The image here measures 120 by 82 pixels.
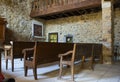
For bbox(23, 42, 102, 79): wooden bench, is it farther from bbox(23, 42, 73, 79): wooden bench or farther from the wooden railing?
the wooden railing

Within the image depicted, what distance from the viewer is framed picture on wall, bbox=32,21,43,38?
8.88 m

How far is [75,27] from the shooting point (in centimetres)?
870

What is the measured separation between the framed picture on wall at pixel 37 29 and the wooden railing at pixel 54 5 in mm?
700

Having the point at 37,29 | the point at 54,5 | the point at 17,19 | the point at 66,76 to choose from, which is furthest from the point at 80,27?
the point at 66,76

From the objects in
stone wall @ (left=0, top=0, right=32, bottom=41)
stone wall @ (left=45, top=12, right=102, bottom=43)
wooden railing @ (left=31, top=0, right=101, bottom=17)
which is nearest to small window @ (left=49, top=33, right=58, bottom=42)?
stone wall @ (left=45, top=12, right=102, bottom=43)

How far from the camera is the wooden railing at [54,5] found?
655 centimetres

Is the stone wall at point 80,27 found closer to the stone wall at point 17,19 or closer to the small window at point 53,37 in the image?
the small window at point 53,37

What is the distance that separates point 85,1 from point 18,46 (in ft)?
13.1

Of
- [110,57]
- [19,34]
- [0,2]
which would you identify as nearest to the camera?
[110,57]

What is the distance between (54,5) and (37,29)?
2.28 meters

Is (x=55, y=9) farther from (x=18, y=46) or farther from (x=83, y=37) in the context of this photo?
(x=18, y=46)

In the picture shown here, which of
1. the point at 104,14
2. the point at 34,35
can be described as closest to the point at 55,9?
the point at 34,35

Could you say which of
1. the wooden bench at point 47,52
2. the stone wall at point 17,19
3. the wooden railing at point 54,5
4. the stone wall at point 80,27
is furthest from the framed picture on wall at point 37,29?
the wooden bench at point 47,52

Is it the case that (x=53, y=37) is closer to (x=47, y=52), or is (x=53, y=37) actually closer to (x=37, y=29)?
(x=37, y=29)
